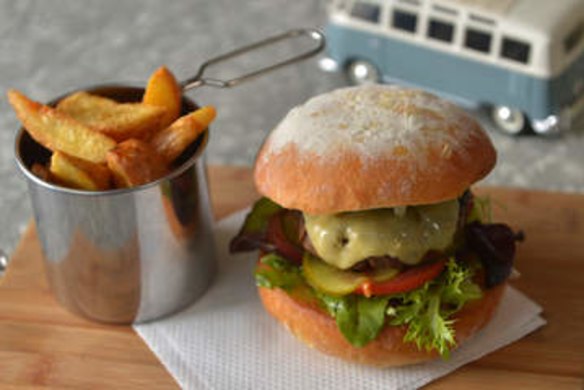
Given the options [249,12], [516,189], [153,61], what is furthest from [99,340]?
[249,12]

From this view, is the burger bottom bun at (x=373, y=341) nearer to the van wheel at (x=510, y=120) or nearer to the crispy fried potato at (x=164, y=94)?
the crispy fried potato at (x=164, y=94)

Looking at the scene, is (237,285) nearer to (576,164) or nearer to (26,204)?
(26,204)

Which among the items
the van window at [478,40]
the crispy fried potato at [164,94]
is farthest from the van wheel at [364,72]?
the crispy fried potato at [164,94]

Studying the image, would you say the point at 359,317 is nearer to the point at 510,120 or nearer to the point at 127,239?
the point at 127,239

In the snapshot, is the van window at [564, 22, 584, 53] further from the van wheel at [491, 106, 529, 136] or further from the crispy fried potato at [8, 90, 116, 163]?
the crispy fried potato at [8, 90, 116, 163]

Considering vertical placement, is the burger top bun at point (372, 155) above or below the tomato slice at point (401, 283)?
above

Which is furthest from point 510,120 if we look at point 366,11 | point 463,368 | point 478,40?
point 463,368

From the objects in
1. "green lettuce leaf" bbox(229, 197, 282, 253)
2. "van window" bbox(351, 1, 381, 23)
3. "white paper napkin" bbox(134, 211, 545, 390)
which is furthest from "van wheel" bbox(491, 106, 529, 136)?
"green lettuce leaf" bbox(229, 197, 282, 253)
